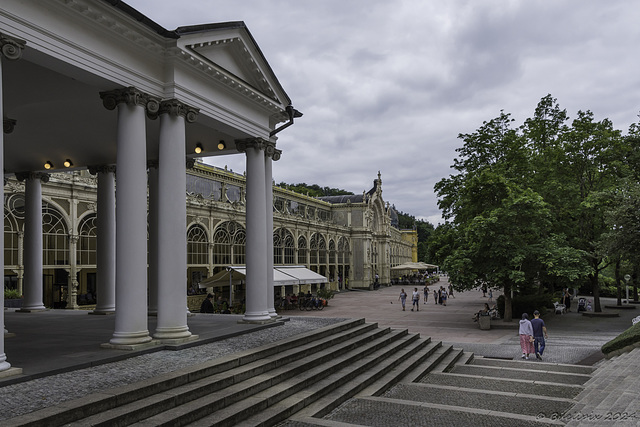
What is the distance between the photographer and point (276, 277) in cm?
3088

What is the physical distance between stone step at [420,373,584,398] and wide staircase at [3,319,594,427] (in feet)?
0.08

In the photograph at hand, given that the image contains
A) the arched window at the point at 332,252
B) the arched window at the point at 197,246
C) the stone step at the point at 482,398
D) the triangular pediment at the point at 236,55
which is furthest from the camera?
the arched window at the point at 332,252

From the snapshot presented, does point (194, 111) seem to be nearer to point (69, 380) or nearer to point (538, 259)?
point (69, 380)

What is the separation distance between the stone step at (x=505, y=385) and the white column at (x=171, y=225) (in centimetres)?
641

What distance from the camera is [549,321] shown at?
2728 cm

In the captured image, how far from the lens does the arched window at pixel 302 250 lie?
181 ft

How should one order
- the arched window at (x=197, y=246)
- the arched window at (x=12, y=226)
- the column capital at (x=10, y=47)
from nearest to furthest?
1. the column capital at (x=10, y=47)
2. the arched window at (x=12, y=226)
3. the arched window at (x=197, y=246)

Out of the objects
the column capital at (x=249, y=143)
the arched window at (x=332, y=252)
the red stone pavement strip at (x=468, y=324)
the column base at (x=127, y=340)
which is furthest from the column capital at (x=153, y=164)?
the arched window at (x=332, y=252)

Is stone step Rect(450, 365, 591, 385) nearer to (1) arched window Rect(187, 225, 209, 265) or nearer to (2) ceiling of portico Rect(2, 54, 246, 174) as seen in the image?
(2) ceiling of portico Rect(2, 54, 246, 174)

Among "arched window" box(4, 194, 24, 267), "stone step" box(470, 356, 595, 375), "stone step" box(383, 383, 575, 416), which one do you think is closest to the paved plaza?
"stone step" box(470, 356, 595, 375)

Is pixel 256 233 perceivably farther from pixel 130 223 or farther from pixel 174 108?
pixel 130 223

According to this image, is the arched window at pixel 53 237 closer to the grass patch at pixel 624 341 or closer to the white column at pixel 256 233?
the white column at pixel 256 233

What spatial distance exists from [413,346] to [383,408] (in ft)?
19.7

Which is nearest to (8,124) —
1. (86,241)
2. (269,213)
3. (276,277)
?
(269,213)
